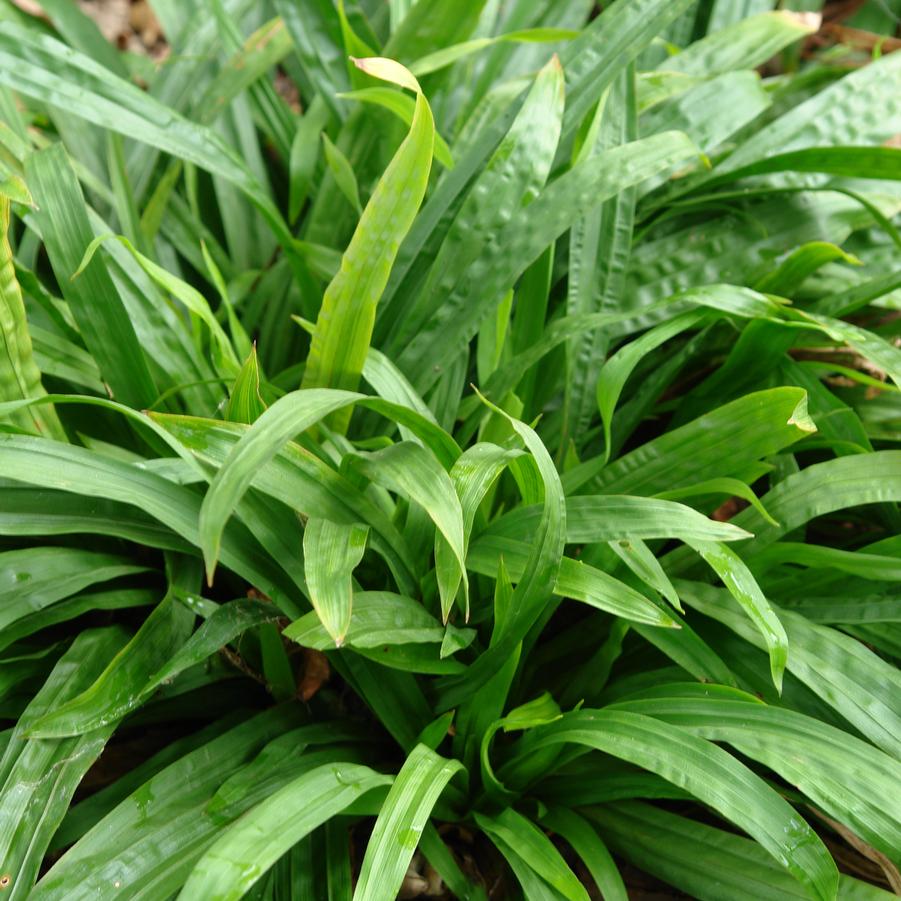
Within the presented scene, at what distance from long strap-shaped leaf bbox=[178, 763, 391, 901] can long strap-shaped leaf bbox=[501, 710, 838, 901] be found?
0.66 ft

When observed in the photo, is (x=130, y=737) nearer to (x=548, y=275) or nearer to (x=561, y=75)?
(x=548, y=275)

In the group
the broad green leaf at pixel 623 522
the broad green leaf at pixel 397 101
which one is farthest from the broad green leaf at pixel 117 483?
the broad green leaf at pixel 397 101

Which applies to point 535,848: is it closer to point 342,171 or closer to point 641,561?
point 641,561

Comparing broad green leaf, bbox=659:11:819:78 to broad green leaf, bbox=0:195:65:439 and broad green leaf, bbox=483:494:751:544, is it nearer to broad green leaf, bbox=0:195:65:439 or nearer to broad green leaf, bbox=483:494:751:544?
broad green leaf, bbox=483:494:751:544

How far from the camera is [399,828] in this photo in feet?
2.30

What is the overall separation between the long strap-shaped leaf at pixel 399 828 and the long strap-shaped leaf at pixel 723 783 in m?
0.13

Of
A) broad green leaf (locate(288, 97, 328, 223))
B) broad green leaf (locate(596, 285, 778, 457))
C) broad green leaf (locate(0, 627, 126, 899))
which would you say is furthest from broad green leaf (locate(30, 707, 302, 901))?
broad green leaf (locate(288, 97, 328, 223))

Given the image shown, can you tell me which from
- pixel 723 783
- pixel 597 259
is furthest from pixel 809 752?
pixel 597 259

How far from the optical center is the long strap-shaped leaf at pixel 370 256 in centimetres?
79

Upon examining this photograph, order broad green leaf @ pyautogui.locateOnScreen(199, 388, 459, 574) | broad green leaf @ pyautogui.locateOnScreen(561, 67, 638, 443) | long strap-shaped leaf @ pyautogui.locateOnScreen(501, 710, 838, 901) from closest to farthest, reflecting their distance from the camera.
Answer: broad green leaf @ pyautogui.locateOnScreen(199, 388, 459, 574), long strap-shaped leaf @ pyautogui.locateOnScreen(501, 710, 838, 901), broad green leaf @ pyautogui.locateOnScreen(561, 67, 638, 443)

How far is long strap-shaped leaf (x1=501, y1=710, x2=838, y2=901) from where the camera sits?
70 cm

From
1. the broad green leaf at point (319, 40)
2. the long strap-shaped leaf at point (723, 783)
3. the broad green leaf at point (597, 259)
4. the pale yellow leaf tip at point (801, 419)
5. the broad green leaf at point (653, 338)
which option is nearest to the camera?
the long strap-shaped leaf at point (723, 783)

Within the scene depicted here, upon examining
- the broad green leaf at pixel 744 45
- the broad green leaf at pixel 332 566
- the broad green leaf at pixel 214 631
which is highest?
the broad green leaf at pixel 744 45

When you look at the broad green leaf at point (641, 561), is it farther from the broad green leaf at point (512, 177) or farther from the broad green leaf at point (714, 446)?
the broad green leaf at point (512, 177)
